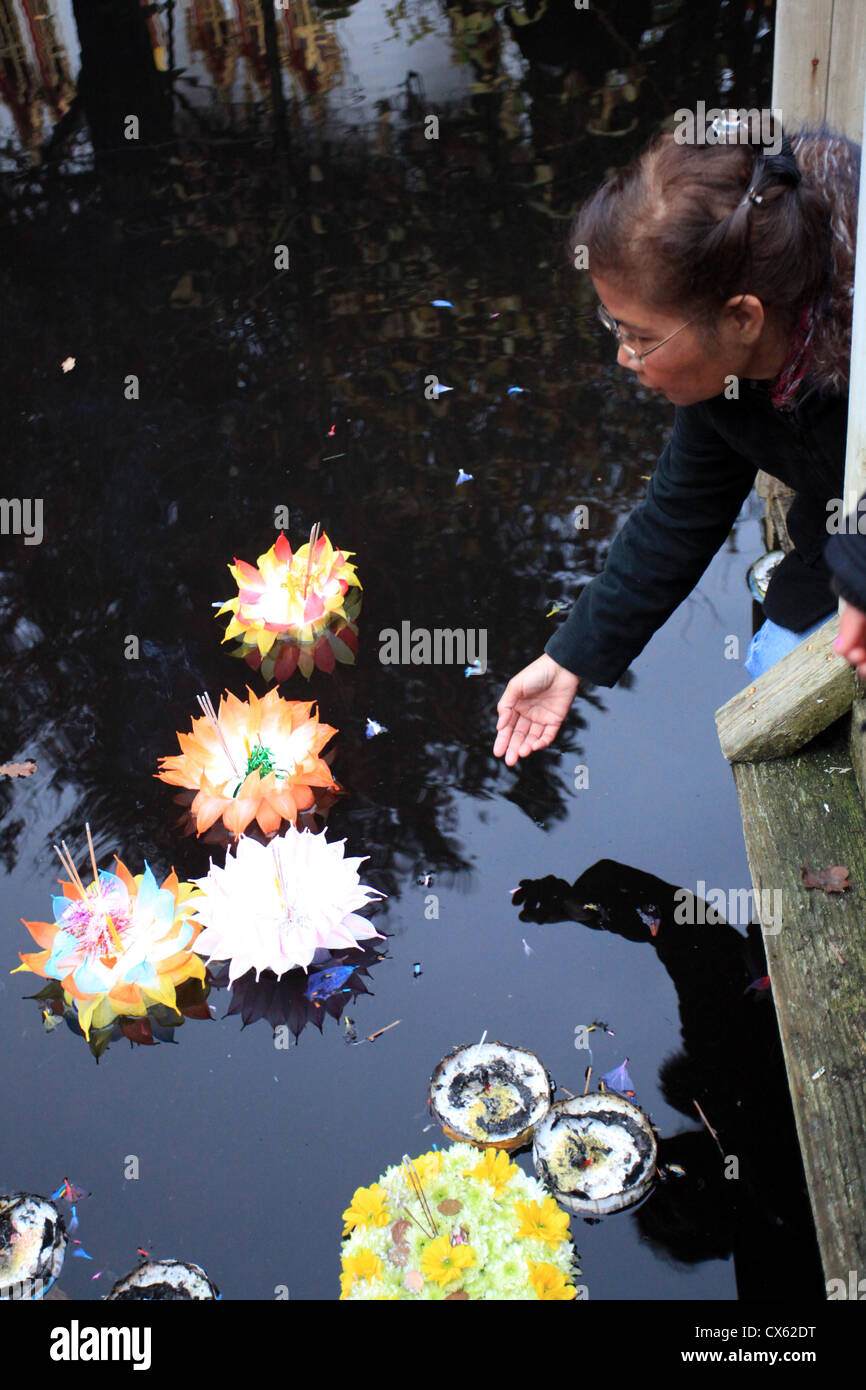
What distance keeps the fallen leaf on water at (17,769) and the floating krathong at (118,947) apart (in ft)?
1.58

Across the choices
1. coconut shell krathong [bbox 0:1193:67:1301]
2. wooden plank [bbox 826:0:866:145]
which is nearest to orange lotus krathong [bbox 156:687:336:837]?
coconut shell krathong [bbox 0:1193:67:1301]

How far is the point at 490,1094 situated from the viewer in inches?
69.7

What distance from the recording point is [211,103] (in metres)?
5.15

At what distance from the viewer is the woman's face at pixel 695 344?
1603 millimetres

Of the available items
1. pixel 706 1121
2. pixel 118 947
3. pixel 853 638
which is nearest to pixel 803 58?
pixel 853 638

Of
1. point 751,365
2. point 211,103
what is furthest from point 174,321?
point 751,365

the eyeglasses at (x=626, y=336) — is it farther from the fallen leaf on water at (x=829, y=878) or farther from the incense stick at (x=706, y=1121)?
the incense stick at (x=706, y=1121)

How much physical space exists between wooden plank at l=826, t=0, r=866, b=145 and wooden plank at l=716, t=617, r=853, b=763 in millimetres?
1426

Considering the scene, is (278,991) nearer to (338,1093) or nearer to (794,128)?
(338,1093)

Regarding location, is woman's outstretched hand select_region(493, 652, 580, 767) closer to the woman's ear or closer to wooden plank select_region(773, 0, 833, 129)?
the woman's ear

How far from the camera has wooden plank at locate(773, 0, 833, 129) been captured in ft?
8.68

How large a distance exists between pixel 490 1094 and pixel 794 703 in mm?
823

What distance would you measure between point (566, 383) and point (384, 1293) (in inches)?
104

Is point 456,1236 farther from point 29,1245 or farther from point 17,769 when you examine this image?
point 17,769
